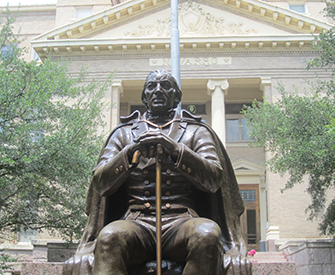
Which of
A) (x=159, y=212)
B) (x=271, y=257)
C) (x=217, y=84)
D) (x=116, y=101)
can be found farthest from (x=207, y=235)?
(x=217, y=84)

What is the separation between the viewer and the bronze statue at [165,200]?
8.70ft

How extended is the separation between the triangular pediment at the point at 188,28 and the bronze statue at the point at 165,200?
21.1 metres

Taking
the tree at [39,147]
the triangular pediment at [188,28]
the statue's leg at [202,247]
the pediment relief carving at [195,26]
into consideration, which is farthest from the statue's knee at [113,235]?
the pediment relief carving at [195,26]

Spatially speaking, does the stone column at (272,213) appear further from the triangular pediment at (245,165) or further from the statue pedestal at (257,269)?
the statue pedestal at (257,269)

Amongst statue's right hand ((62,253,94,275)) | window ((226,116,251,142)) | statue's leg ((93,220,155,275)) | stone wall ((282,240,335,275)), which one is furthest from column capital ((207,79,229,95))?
statue's leg ((93,220,155,275))

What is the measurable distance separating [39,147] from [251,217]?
52.4 feet

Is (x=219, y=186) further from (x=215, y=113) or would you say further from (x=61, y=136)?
(x=215, y=113)

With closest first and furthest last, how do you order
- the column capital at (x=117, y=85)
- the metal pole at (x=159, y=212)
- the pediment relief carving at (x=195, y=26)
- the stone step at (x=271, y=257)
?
the metal pole at (x=159, y=212) < the stone step at (x=271, y=257) < the column capital at (x=117, y=85) < the pediment relief carving at (x=195, y=26)

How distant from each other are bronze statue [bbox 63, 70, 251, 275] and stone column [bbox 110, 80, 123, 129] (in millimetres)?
20059

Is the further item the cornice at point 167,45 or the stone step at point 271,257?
the cornice at point 167,45

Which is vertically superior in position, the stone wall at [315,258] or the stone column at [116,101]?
the stone column at [116,101]

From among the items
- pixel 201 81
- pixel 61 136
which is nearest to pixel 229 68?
pixel 201 81

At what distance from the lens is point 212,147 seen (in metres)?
3.31

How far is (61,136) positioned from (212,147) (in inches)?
400
